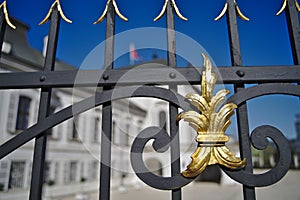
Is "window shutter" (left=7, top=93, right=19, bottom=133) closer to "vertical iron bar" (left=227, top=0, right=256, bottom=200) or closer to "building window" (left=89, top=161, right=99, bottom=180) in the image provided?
"building window" (left=89, top=161, right=99, bottom=180)

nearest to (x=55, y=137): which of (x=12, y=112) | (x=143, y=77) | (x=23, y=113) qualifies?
(x=23, y=113)

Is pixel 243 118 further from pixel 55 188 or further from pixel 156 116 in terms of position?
pixel 156 116

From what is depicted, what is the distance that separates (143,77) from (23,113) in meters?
8.41

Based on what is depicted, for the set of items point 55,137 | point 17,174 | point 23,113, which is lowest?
point 17,174

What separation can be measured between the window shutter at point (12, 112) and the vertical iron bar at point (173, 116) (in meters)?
7.65

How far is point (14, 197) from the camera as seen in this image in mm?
6812

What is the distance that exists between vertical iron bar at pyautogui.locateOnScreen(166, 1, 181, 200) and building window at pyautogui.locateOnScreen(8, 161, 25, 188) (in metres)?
8.02

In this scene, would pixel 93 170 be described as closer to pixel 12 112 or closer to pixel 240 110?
pixel 12 112

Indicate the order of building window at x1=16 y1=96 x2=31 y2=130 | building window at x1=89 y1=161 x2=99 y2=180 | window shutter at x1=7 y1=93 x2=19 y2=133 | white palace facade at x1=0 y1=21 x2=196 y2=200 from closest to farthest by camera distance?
white palace facade at x1=0 y1=21 x2=196 y2=200, window shutter at x1=7 y1=93 x2=19 y2=133, building window at x1=16 y1=96 x2=31 y2=130, building window at x1=89 y1=161 x2=99 y2=180

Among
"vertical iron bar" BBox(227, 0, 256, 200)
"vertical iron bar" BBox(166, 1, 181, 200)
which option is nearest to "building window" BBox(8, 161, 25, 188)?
"vertical iron bar" BBox(166, 1, 181, 200)

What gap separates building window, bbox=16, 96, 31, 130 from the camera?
781cm

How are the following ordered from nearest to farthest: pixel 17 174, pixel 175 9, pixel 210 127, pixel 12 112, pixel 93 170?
pixel 210 127
pixel 175 9
pixel 12 112
pixel 17 174
pixel 93 170

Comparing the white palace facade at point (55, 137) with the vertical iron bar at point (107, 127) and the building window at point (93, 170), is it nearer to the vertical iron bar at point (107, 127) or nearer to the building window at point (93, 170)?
the building window at point (93, 170)

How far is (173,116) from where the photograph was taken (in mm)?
663
